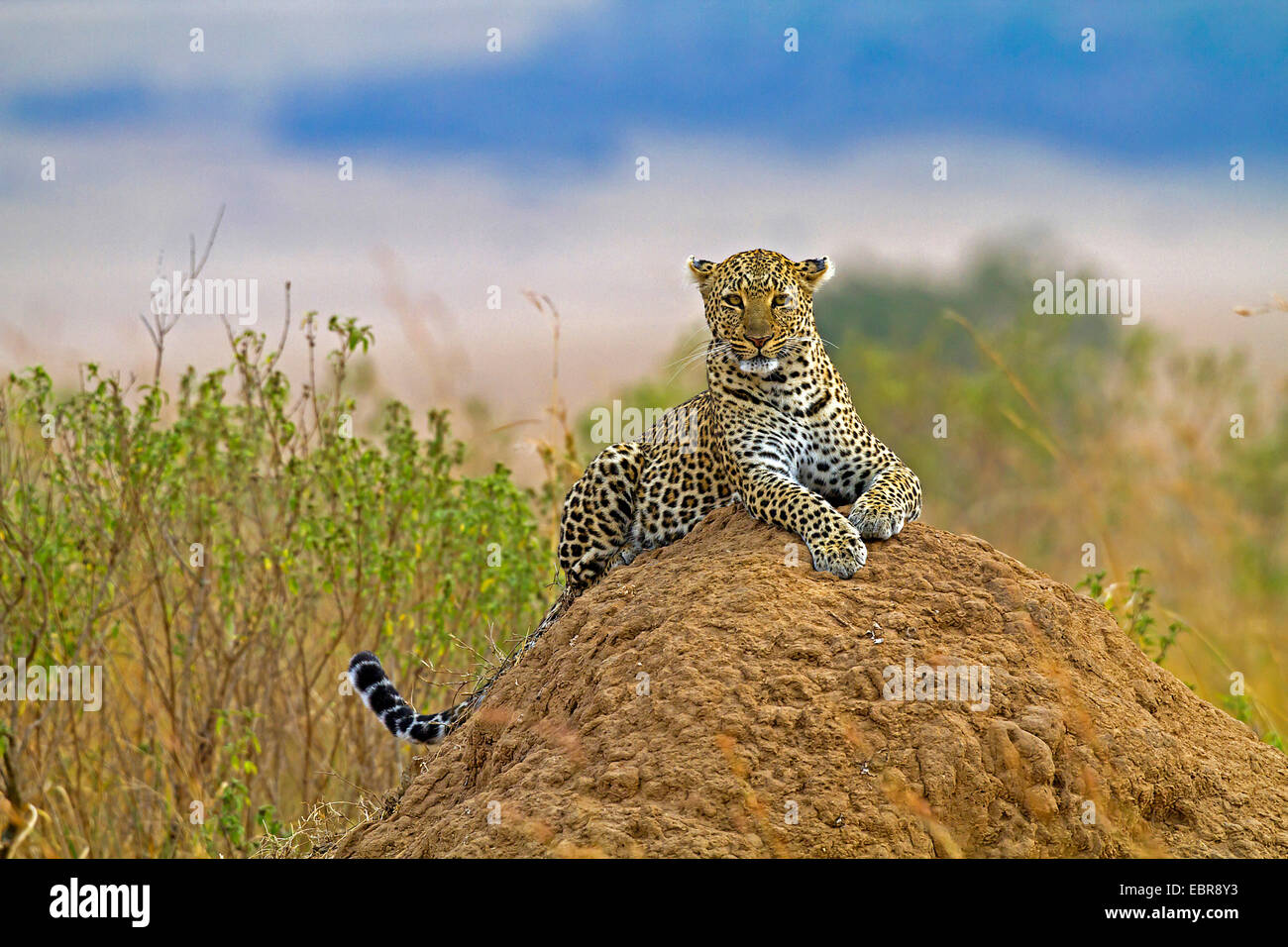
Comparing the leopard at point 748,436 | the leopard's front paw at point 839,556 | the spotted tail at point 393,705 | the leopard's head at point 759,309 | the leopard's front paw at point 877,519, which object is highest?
the leopard's head at point 759,309

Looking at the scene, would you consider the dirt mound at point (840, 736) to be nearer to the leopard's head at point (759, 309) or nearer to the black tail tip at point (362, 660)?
the black tail tip at point (362, 660)

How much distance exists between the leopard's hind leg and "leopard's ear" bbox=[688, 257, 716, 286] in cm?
92

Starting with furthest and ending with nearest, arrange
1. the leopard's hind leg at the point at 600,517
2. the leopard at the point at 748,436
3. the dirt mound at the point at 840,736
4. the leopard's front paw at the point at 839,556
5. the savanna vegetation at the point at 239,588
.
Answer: the savanna vegetation at the point at 239,588 → the leopard's hind leg at the point at 600,517 → the leopard at the point at 748,436 → the leopard's front paw at the point at 839,556 → the dirt mound at the point at 840,736

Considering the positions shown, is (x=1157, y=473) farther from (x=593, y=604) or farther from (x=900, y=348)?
(x=900, y=348)

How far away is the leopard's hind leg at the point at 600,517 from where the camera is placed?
7.27m

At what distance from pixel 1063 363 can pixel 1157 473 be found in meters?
10.5

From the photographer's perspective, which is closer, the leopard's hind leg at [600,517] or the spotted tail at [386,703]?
the spotted tail at [386,703]

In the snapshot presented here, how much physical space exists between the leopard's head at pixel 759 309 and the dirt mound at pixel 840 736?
1.10 meters

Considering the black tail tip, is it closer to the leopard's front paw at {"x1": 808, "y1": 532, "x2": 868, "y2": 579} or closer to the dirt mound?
the dirt mound

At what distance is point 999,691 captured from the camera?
16.7ft

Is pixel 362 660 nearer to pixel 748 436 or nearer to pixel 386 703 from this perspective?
pixel 386 703

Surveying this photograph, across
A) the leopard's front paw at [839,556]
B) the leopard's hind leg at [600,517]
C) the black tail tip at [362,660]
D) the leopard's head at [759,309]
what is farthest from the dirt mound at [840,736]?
the leopard's hind leg at [600,517]

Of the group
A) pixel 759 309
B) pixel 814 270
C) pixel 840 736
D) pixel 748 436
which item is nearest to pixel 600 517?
pixel 748 436
